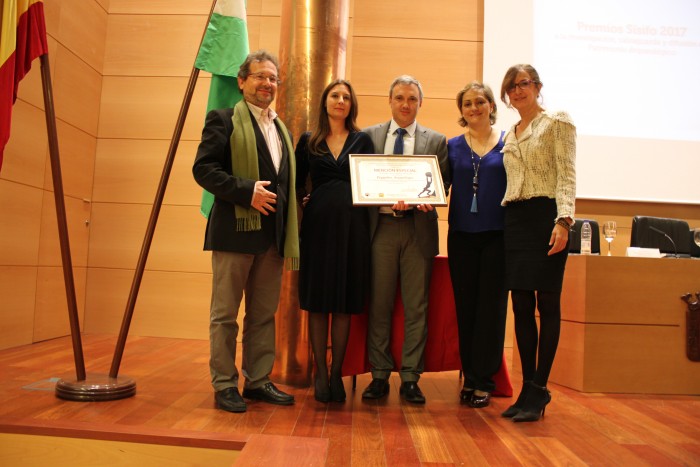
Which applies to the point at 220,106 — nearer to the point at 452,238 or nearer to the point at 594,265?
the point at 452,238

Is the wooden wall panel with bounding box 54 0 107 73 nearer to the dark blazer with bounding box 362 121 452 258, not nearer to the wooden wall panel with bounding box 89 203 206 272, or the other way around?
the wooden wall panel with bounding box 89 203 206 272

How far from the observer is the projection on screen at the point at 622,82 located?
4658 millimetres

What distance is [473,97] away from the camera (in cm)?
256

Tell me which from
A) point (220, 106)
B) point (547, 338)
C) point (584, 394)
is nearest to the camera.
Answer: point (547, 338)

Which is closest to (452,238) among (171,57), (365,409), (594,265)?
(365,409)

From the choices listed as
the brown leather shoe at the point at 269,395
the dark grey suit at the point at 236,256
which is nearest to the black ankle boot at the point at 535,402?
the brown leather shoe at the point at 269,395

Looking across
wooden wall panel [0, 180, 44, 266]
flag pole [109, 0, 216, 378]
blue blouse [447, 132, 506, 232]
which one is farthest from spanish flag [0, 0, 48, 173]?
blue blouse [447, 132, 506, 232]

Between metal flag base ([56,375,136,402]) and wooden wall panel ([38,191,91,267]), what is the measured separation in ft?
5.57

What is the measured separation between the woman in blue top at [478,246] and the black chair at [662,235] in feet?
5.20

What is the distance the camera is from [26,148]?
147 inches

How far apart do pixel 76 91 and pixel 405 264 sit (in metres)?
3.12

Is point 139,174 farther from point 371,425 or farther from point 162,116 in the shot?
point 371,425

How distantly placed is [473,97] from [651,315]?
165 cm

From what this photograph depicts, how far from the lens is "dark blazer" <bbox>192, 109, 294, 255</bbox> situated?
226cm
